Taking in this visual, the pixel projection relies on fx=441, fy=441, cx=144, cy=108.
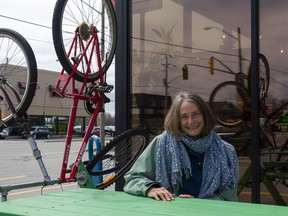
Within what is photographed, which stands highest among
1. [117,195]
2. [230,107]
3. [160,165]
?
[230,107]

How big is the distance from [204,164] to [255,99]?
6.64 feet

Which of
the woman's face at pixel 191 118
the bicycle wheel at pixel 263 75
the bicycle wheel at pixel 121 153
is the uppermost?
the bicycle wheel at pixel 263 75

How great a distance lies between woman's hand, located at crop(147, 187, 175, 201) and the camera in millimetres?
2281

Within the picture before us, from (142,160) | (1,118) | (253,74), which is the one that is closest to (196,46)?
(253,74)

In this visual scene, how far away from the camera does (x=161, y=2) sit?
5102 millimetres

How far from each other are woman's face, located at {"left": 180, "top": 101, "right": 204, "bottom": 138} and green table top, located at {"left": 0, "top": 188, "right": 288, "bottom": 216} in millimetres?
494

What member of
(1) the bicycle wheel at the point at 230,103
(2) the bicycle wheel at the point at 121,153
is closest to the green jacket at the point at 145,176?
(2) the bicycle wheel at the point at 121,153

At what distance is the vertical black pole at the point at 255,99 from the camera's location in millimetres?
4383

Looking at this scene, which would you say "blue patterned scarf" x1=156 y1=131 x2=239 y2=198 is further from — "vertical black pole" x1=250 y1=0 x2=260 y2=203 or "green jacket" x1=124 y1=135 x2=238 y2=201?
"vertical black pole" x1=250 y1=0 x2=260 y2=203

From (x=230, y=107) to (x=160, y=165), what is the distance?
235cm

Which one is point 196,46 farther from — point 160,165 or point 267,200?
point 160,165

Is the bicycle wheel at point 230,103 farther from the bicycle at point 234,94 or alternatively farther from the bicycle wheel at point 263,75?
the bicycle wheel at point 263,75

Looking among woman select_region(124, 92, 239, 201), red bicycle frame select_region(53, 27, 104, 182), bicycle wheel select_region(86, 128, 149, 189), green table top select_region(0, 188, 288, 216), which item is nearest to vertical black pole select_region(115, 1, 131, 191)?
bicycle wheel select_region(86, 128, 149, 189)

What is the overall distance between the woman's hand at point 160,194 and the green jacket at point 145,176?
66mm
